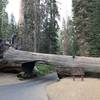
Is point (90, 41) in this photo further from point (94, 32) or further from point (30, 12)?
point (30, 12)

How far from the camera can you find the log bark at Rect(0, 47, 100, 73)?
17797mm

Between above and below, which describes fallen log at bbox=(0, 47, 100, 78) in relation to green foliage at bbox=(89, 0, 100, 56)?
below

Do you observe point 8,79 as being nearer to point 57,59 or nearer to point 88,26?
point 57,59

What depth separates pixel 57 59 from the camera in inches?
741

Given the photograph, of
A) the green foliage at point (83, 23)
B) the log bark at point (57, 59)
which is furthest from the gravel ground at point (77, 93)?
the green foliage at point (83, 23)

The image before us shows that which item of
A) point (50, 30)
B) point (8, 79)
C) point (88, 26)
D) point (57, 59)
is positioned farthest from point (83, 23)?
point (8, 79)

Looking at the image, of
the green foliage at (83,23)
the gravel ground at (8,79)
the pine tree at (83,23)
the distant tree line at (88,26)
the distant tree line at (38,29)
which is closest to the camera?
the gravel ground at (8,79)

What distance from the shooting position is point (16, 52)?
68.0ft

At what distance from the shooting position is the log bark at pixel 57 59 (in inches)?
701

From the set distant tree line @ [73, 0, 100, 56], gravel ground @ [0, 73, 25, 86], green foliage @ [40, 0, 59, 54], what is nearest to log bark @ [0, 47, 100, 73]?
gravel ground @ [0, 73, 25, 86]

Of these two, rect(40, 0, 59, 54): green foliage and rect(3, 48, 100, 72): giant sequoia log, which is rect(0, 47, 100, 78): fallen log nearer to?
rect(3, 48, 100, 72): giant sequoia log

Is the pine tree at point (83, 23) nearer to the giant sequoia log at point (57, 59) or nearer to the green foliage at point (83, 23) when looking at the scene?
the green foliage at point (83, 23)

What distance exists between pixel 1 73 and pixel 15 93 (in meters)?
8.13

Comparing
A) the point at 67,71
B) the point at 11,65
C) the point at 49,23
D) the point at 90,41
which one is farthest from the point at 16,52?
the point at 49,23
